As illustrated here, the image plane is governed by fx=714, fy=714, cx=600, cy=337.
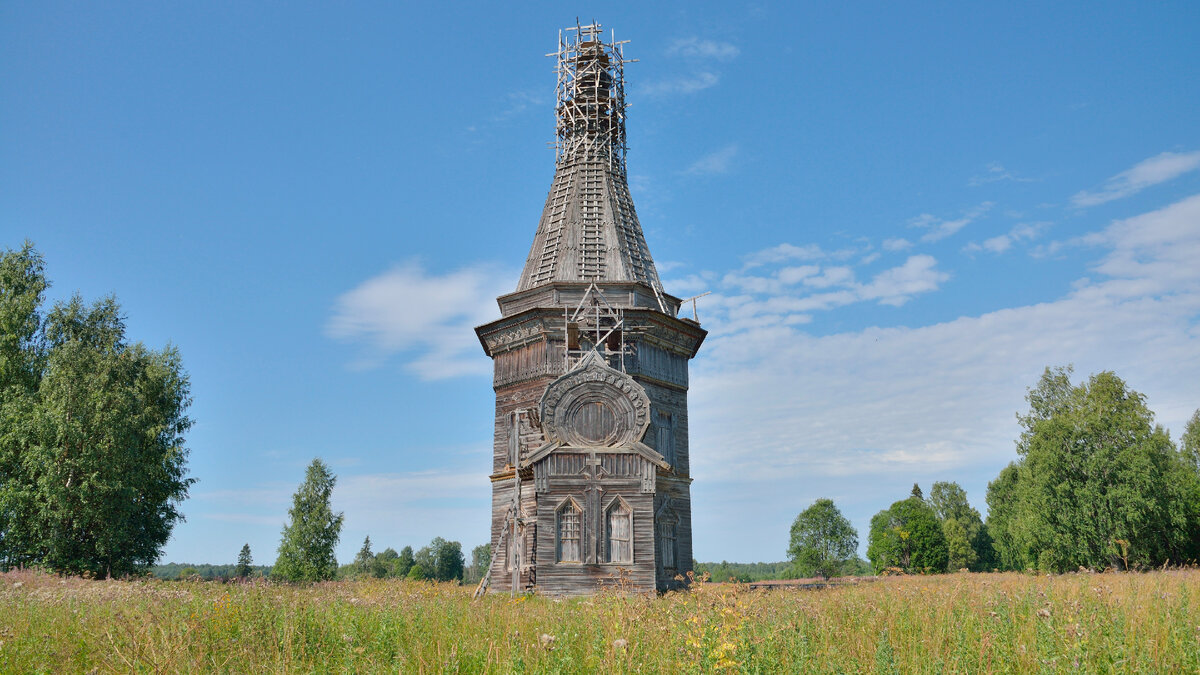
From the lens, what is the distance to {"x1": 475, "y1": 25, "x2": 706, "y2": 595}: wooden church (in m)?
23.2

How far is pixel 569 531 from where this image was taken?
23.2 meters

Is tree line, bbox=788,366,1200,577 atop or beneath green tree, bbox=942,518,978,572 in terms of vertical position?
atop

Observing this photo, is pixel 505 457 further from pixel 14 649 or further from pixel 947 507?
pixel 947 507

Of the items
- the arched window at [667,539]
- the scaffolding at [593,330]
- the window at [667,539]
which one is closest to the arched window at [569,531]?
the arched window at [667,539]

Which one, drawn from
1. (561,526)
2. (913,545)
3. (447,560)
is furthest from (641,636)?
(447,560)

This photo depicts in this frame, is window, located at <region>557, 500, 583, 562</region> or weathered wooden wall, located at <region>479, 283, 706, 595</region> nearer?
weathered wooden wall, located at <region>479, 283, 706, 595</region>

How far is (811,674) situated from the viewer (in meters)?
5.82

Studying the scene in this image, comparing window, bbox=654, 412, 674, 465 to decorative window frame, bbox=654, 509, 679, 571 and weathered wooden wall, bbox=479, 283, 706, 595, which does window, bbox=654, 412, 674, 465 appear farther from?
decorative window frame, bbox=654, 509, 679, 571

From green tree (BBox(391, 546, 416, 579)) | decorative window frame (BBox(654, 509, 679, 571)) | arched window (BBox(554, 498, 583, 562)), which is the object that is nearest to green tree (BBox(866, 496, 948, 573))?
decorative window frame (BBox(654, 509, 679, 571))

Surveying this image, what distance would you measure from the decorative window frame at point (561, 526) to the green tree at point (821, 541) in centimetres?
5756

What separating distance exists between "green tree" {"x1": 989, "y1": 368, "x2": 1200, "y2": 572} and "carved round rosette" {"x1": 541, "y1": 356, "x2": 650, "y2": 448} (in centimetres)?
2310

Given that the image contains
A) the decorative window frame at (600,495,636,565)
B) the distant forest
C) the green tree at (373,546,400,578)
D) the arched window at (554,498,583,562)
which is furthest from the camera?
the green tree at (373,546,400,578)

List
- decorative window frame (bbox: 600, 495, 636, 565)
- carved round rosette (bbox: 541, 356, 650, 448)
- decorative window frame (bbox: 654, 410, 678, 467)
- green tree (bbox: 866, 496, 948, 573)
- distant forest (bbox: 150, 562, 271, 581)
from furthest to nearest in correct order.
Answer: green tree (bbox: 866, 496, 948, 573), decorative window frame (bbox: 654, 410, 678, 467), carved round rosette (bbox: 541, 356, 650, 448), decorative window frame (bbox: 600, 495, 636, 565), distant forest (bbox: 150, 562, 271, 581)

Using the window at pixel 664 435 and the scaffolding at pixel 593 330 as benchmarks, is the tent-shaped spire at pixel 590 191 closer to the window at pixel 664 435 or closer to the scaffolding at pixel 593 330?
the scaffolding at pixel 593 330
